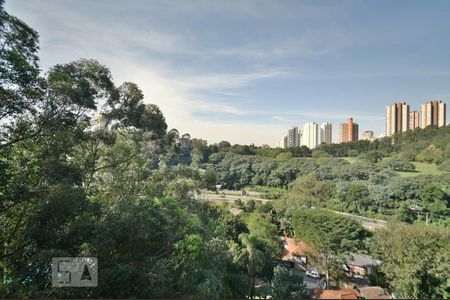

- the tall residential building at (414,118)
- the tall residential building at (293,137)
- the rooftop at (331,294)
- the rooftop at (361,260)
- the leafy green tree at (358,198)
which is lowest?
the rooftop at (361,260)

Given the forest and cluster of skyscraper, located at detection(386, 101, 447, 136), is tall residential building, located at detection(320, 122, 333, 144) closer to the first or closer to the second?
cluster of skyscraper, located at detection(386, 101, 447, 136)

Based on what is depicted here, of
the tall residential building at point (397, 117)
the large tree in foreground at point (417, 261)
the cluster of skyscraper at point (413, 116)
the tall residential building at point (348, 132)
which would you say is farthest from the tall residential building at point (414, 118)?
the large tree in foreground at point (417, 261)

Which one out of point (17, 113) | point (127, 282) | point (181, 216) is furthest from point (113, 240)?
point (181, 216)

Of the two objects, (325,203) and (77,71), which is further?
(325,203)

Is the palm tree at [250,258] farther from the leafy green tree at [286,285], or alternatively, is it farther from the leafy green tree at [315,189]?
the leafy green tree at [315,189]

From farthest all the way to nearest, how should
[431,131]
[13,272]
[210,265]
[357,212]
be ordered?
[431,131], [357,212], [210,265], [13,272]

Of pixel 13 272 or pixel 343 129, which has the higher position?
pixel 343 129

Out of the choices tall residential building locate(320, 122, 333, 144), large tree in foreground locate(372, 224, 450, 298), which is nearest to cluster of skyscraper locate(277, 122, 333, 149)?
tall residential building locate(320, 122, 333, 144)

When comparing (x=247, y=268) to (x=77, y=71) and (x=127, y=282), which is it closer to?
(x=127, y=282)
